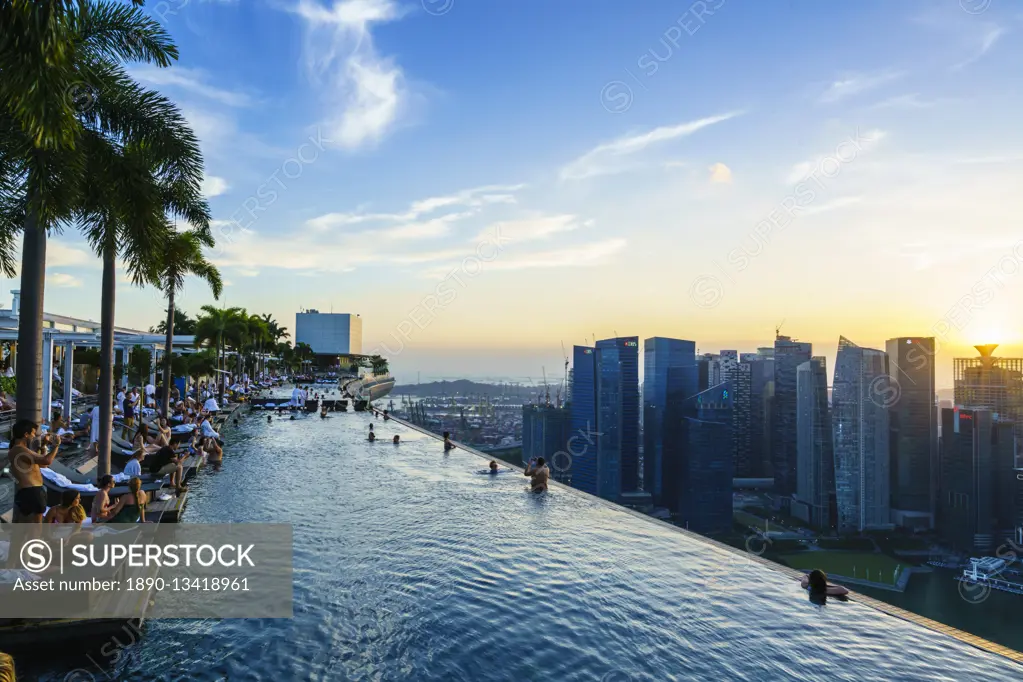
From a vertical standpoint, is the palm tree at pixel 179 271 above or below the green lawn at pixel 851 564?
above

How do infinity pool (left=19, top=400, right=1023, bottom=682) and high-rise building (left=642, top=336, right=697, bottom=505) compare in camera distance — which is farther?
high-rise building (left=642, top=336, right=697, bottom=505)

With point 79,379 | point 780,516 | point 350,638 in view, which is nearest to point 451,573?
point 350,638

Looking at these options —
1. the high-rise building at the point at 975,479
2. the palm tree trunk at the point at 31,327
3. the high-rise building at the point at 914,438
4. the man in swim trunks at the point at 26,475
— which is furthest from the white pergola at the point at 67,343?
A: the high-rise building at the point at 914,438

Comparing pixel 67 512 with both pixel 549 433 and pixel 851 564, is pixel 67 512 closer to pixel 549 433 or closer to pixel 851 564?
pixel 851 564

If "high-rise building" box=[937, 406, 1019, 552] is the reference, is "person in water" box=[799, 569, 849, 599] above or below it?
above

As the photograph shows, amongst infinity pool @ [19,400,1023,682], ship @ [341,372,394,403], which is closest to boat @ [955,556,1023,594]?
infinity pool @ [19,400,1023,682]

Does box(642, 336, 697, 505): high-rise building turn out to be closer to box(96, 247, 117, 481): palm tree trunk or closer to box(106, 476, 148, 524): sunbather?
box(96, 247, 117, 481): palm tree trunk

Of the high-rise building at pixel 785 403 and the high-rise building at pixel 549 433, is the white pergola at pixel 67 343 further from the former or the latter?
the high-rise building at pixel 785 403

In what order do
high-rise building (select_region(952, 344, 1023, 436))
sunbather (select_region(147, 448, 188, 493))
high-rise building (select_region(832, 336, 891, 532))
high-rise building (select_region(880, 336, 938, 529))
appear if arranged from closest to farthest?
1. sunbather (select_region(147, 448, 188, 493))
2. high-rise building (select_region(952, 344, 1023, 436))
3. high-rise building (select_region(832, 336, 891, 532))
4. high-rise building (select_region(880, 336, 938, 529))
